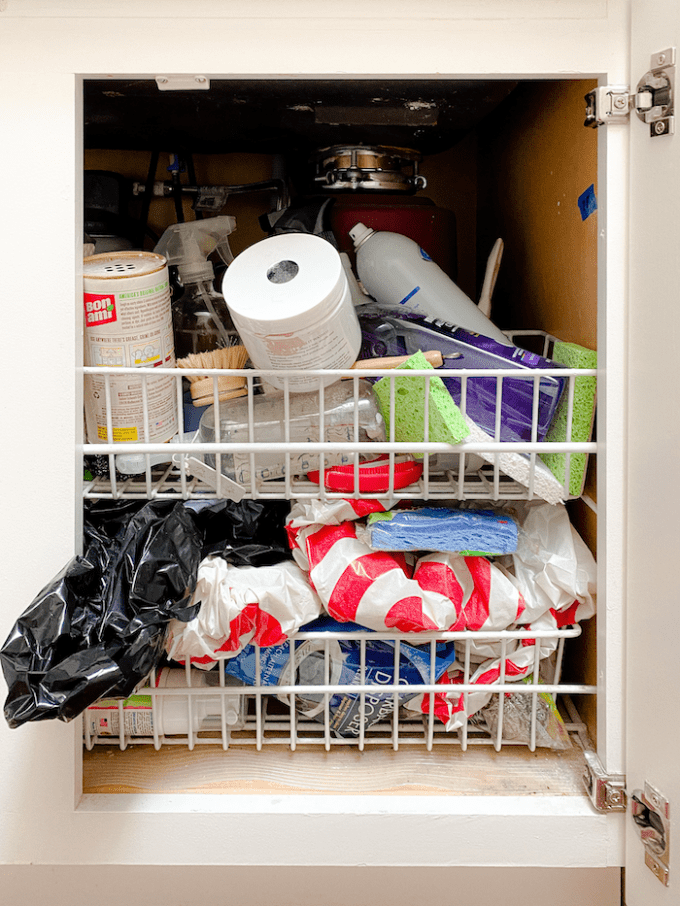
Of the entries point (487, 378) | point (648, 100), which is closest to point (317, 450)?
point (487, 378)

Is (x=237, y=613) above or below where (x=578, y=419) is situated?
below

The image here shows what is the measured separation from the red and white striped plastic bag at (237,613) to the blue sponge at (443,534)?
0.36 ft

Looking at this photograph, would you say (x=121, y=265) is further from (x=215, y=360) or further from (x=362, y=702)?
(x=362, y=702)

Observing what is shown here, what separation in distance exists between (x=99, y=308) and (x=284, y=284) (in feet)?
0.68

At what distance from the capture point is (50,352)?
75 cm

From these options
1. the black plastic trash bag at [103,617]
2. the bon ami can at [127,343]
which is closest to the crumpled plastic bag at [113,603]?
the black plastic trash bag at [103,617]

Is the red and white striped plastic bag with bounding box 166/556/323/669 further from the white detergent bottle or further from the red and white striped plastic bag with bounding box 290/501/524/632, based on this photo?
the white detergent bottle

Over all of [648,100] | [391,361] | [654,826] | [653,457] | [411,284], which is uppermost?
[648,100]

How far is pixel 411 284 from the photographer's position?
0.95m

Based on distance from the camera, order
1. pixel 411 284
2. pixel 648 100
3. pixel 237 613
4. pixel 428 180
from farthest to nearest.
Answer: pixel 428 180, pixel 411 284, pixel 237 613, pixel 648 100

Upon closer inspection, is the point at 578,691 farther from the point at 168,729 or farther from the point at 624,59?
the point at 624,59

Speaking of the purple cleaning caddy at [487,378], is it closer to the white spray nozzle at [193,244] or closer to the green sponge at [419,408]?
the green sponge at [419,408]

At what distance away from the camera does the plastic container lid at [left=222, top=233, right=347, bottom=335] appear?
728 millimetres

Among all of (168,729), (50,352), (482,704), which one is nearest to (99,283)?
(50,352)
